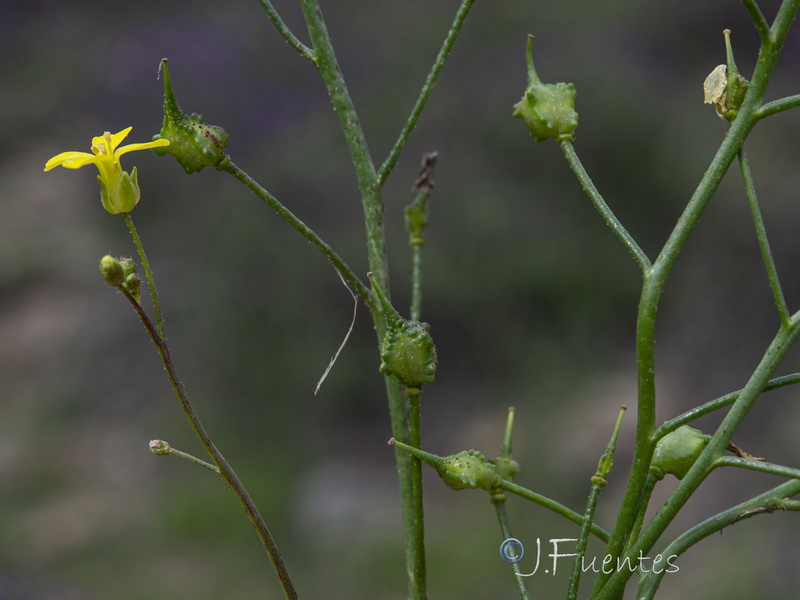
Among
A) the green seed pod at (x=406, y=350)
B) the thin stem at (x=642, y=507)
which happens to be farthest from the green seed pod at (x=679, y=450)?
the green seed pod at (x=406, y=350)

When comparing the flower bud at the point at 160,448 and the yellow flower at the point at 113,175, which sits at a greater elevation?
the yellow flower at the point at 113,175

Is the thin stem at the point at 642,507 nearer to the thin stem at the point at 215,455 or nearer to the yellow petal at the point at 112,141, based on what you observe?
the thin stem at the point at 215,455

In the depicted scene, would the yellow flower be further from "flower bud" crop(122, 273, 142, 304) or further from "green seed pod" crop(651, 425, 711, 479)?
"green seed pod" crop(651, 425, 711, 479)

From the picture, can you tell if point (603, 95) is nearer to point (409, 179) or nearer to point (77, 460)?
point (409, 179)

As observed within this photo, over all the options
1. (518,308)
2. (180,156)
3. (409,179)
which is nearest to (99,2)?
(409,179)

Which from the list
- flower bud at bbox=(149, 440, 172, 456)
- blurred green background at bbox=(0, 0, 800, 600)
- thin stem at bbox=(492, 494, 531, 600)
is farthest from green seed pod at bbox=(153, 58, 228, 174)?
blurred green background at bbox=(0, 0, 800, 600)
